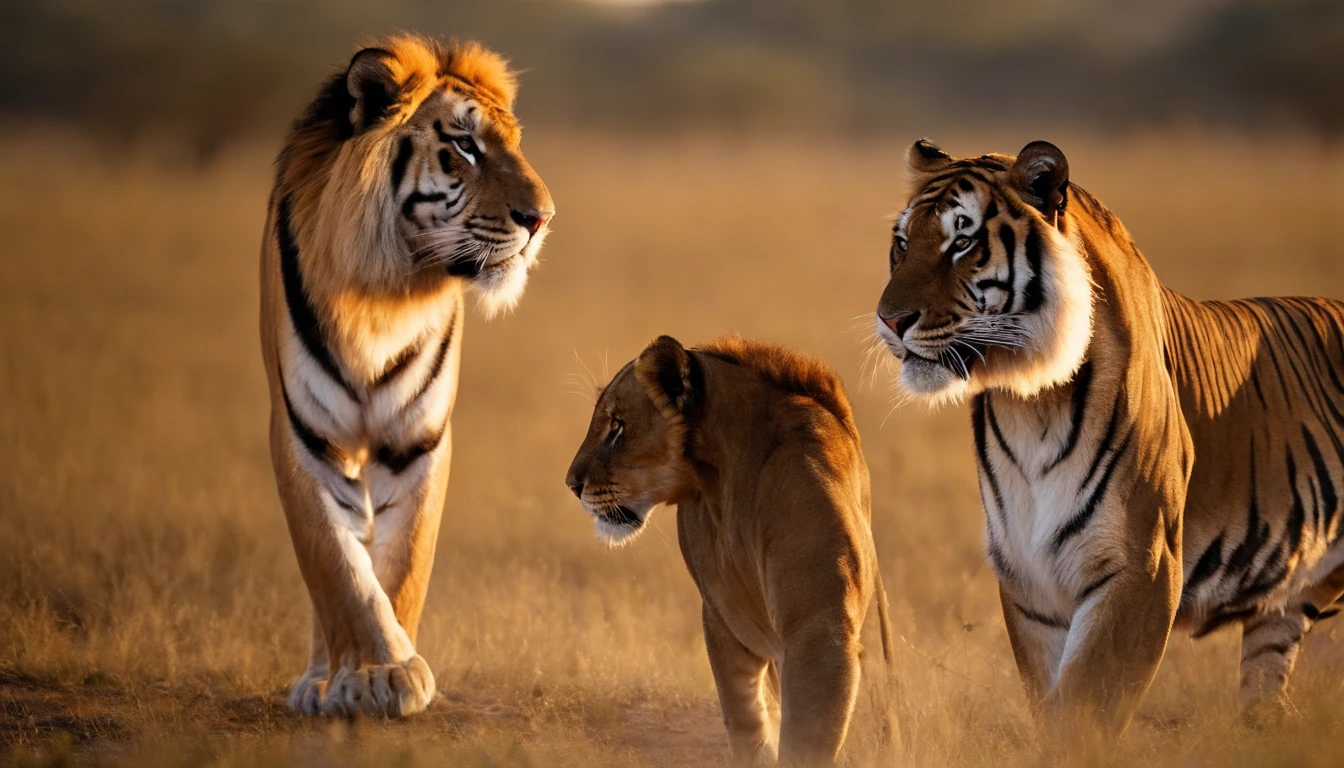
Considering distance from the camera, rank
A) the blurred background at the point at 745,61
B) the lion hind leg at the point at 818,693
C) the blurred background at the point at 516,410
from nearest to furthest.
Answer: the lion hind leg at the point at 818,693 → the blurred background at the point at 516,410 → the blurred background at the point at 745,61

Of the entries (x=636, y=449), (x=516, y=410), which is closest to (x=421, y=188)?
(x=636, y=449)

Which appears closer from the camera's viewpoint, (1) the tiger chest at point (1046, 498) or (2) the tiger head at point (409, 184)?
(1) the tiger chest at point (1046, 498)

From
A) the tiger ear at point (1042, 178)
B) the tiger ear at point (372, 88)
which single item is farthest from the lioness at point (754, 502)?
the tiger ear at point (372, 88)

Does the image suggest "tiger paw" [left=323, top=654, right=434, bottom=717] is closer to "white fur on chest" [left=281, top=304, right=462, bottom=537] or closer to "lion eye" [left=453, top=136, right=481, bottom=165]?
"white fur on chest" [left=281, top=304, right=462, bottom=537]

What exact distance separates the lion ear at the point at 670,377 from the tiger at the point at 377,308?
1.53 meters

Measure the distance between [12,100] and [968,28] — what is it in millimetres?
41978

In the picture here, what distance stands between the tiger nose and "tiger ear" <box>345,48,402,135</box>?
625 millimetres

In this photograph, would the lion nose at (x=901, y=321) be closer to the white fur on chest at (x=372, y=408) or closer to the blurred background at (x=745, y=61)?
the white fur on chest at (x=372, y=408)

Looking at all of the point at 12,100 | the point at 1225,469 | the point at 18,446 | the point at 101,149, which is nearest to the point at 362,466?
the point at 1225,469

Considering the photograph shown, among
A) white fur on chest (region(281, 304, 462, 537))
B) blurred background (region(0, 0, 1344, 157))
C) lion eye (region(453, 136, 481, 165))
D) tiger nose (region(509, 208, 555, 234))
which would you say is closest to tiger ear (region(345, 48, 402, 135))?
lion eye (region(453, 136, 481, 165))

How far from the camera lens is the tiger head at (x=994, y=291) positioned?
15.5ft

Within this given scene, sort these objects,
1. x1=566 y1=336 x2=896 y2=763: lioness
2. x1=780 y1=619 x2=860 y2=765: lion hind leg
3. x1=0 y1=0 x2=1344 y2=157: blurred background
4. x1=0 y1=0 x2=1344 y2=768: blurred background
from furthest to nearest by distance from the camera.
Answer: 1. x1=0 y1=0 x2=1344 y2=157: blurred background
2. x1=0 y1=0 x2=1344 y2=768: blurred background
3. x1=566 y1=336 x2=896 y2=763: lioness
4. x1=780 y1=619 x2=860 y2=765: lion hind leg

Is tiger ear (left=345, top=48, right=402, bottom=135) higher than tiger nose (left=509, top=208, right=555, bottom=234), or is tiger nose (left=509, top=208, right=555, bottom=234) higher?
tiger ear (left=345, top=48, right=402, bottom=135)

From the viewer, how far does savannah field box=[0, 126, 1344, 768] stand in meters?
5.68
